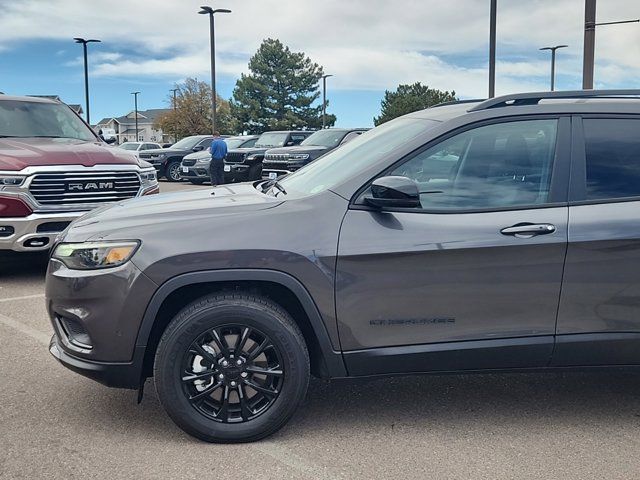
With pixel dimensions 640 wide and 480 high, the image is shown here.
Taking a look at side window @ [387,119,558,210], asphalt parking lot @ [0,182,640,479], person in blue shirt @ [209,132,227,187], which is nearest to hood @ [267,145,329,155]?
person in blue shirt @ [209,132,227,187]

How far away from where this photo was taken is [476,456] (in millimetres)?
3273

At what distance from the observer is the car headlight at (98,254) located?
10.6ft

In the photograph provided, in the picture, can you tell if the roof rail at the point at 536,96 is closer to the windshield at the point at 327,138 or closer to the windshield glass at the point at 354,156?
the windshield glass at the point at 354,156

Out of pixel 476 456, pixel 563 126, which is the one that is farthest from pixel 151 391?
pixel 563 126

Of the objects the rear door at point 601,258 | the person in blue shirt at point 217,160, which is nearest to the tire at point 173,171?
the person in blue shirt at point 217,160

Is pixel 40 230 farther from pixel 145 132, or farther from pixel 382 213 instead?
pixel 145 132

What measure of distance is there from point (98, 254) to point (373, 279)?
1.35m

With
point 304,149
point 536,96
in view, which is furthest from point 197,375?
point 304,149

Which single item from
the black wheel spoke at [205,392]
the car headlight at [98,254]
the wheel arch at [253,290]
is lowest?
the black wheel spoke at [205,392]

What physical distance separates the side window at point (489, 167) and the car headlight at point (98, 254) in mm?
1380

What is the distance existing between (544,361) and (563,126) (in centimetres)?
124

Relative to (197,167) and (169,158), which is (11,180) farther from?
(169,158)

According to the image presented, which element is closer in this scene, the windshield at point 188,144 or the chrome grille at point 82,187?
the chrome grille at point 82,187

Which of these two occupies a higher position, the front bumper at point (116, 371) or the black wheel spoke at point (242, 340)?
the black wheel spoke at point (242, 340)
